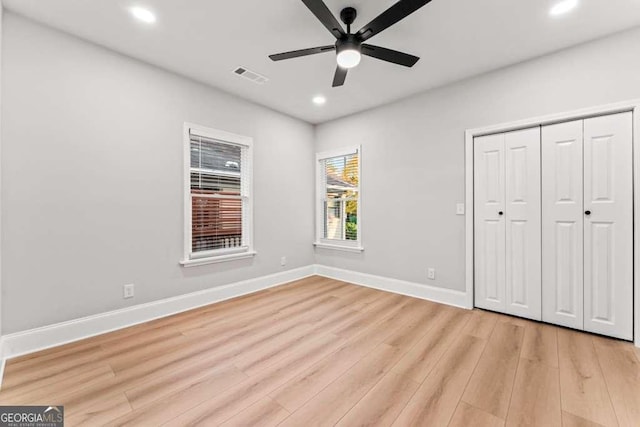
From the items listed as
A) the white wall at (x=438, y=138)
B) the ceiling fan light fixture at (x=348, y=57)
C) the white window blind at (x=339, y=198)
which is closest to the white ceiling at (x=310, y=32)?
the white wall at (x=438, y=138)

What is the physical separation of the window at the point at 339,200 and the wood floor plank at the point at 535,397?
99.6 inches

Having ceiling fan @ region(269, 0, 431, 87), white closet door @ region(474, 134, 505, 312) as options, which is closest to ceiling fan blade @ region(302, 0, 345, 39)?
ceiling fan @ region(269, 0, 431, 87)

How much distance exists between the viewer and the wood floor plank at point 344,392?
1.53 m

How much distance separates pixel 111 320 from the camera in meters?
2.63

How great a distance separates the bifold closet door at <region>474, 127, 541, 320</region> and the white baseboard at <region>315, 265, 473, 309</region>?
0.25 m

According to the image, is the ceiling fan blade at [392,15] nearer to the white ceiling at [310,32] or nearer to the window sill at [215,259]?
the white ceiling at [310,32]

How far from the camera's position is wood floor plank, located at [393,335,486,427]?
153 cm

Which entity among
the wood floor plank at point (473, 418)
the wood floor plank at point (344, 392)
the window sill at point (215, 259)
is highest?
the window sill at point (215, 259)

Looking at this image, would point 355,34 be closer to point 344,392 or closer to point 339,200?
point 344,392

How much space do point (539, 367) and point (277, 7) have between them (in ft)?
11.3

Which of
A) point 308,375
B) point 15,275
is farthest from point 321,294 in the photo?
point 15,275

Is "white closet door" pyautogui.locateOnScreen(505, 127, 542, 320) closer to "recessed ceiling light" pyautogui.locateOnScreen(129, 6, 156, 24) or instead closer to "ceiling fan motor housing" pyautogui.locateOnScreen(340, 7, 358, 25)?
"ceiling fan motor housing" pyautogui.locateOnScreen(340, 7, 358, 25)

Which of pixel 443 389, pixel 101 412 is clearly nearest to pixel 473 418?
pixel 443 389

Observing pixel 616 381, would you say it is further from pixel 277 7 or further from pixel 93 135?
pixel 93 135
